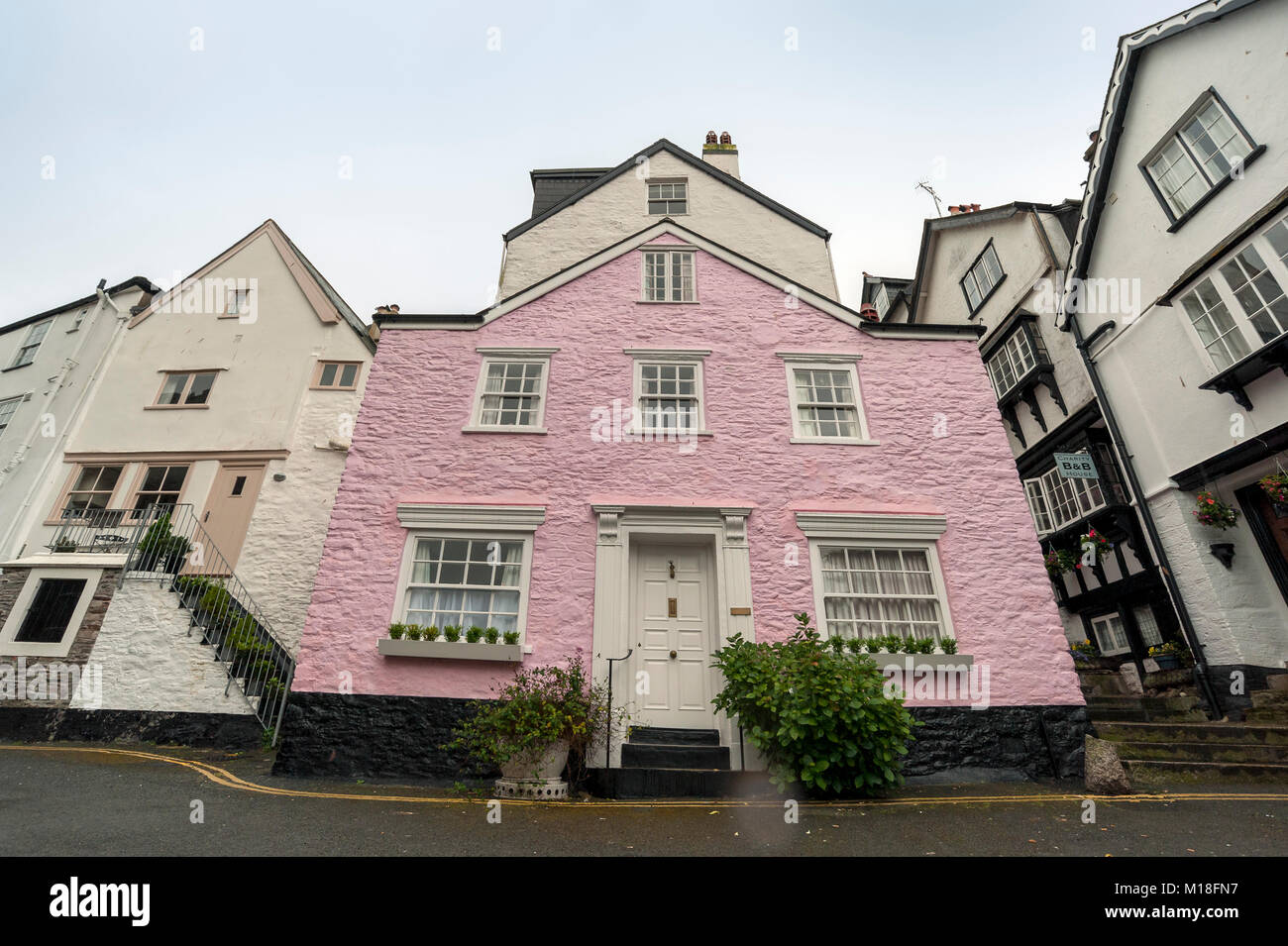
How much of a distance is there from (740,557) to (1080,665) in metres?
8.35

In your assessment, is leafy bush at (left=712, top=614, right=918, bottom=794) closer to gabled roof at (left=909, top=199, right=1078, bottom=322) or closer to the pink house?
the pink house

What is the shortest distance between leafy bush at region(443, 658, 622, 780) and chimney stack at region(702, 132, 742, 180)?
591 inches

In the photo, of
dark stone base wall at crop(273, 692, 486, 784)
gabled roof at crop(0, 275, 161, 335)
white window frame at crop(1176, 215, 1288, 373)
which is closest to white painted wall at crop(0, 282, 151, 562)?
gabled roof at crop(0, 275, 161, 335)

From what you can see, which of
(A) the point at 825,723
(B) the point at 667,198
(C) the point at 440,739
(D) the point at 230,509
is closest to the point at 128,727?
(D) the point at 230,509

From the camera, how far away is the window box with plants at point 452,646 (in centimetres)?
791

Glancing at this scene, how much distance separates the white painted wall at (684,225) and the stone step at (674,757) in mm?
10910

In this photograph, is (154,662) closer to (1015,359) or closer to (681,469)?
(681,469)

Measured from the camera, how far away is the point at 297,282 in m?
17.3

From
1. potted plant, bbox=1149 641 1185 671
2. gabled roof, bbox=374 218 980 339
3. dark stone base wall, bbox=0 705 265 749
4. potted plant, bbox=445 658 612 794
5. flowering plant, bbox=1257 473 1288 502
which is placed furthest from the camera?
gabled roof, bbox=374 218 980 339

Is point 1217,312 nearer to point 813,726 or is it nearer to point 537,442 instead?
point 813,726

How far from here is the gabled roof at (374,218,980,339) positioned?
10594 millimetres

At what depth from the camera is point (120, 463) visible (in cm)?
1492

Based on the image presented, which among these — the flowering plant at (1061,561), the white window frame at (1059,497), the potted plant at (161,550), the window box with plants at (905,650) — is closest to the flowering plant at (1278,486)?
the white window frame at (1059,497)

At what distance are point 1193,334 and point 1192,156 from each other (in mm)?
3488
